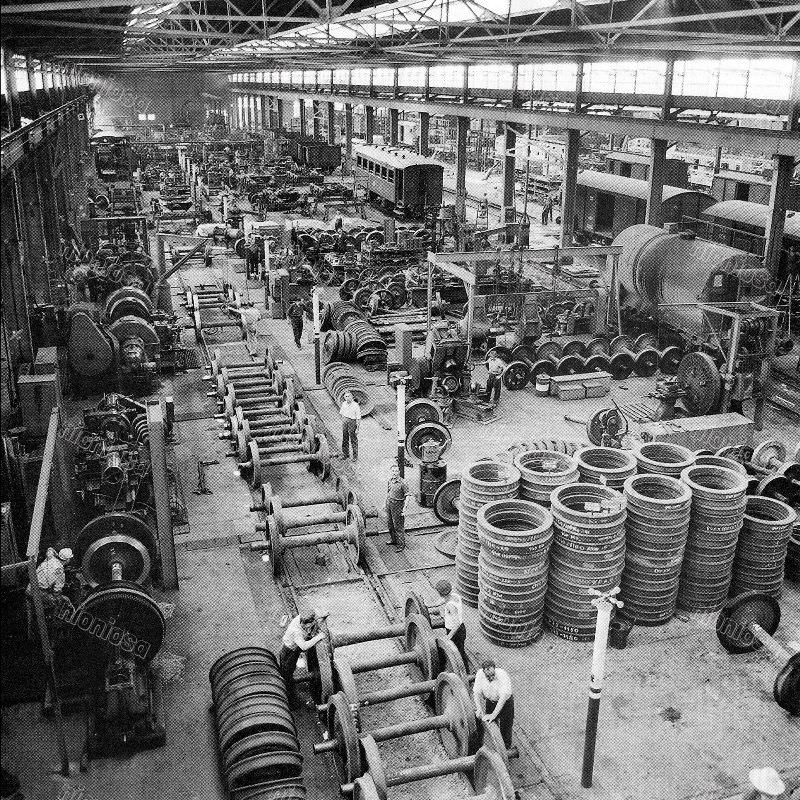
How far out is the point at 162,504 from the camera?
10242 millimetres

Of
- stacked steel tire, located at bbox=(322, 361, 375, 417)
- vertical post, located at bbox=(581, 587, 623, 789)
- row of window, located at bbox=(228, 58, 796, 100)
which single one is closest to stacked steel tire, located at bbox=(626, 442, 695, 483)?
vertical post, located at bbox=(581, 587, 623, 789)

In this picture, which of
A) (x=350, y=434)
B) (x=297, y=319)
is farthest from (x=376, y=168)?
(x=350, y=434)

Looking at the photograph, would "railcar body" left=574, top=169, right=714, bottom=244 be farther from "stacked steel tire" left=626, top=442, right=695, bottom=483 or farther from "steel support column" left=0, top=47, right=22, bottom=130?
"steel support column" left=0, top=47, right=22, bottom=130

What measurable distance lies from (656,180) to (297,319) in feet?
37.4

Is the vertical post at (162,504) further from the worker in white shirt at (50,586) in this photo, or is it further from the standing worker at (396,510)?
the standing worker at (396,510)

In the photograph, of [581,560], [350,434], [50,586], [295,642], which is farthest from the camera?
[350,434]

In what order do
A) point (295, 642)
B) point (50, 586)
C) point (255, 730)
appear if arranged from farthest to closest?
1. point (50, 586)
2. point (295, 642)
3. point (255, 730)

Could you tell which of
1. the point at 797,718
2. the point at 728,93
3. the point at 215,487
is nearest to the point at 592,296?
the point at 728,93

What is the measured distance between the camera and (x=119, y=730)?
7938 millimetres

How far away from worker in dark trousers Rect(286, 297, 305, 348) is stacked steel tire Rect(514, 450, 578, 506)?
10.6 m

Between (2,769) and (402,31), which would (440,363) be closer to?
(2,769)

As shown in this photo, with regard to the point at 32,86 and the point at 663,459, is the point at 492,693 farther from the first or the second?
the point at 32,86

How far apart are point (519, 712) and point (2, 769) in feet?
15.9

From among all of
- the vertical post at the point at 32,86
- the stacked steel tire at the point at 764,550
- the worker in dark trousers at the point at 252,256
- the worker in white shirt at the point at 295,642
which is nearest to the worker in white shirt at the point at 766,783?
the worker in white shirt at the point at 295,642
